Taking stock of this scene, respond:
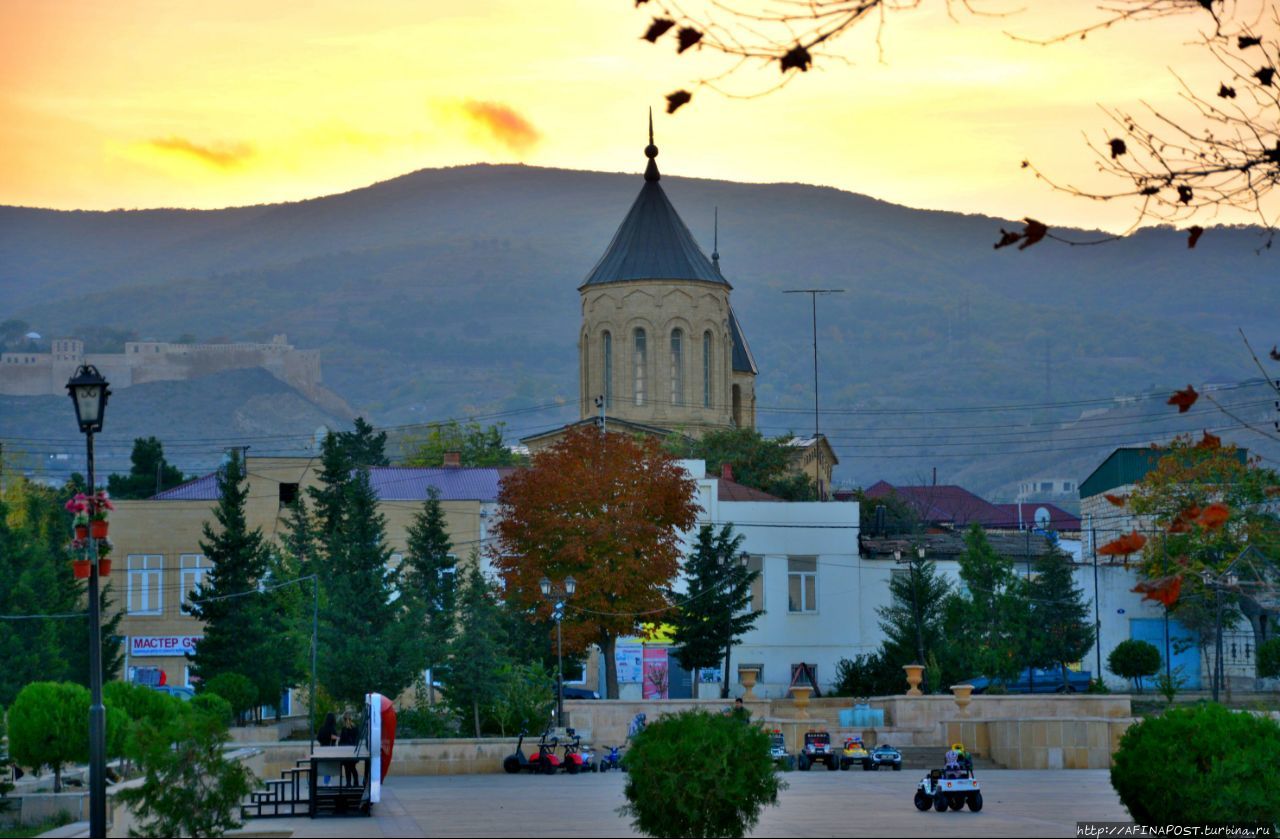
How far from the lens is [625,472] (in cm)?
5484

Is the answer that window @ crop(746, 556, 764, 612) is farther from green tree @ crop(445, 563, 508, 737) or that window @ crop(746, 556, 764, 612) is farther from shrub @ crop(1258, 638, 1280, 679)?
green tree @ crop(445, 563, 508, 737)

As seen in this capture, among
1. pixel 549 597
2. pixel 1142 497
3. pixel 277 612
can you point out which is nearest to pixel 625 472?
pixel 549 597

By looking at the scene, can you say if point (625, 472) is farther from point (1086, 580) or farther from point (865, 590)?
point (1086, 580)

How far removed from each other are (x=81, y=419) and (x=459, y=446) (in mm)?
89345

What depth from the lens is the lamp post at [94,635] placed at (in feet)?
59.2

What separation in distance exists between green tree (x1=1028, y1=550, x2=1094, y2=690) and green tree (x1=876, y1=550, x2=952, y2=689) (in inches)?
99.5

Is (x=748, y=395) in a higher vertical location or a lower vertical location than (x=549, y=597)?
higher

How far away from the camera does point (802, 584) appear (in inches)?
2554

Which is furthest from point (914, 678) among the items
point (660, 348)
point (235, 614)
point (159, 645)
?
point (660, 348)

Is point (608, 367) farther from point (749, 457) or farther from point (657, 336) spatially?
point (749, 457)

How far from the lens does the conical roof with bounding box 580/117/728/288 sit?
319ft

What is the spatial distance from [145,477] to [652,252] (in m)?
28.1

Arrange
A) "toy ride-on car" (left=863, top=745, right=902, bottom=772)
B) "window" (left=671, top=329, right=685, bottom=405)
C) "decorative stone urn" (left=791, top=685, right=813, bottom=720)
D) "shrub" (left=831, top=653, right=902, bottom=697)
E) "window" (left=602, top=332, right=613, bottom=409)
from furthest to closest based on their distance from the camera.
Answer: "window" (left=602, top=332, right=613, bottom=409)
"window" (left=671, top=329, right=685, bottom=405)
"shrub" (left=831, top=653, right=902, bottom=697)
"decorative stone urn" (left=791, top=685, right=813, bottom=720)
"toy ride-on car" (left=863, top=745, right=902, bottom=772)

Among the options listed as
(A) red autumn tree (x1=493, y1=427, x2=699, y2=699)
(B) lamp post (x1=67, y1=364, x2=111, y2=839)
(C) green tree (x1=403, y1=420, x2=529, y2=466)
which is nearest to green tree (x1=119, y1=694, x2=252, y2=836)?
(B) lamp post (x1=67, y1=364, x2=111, y2=839)
